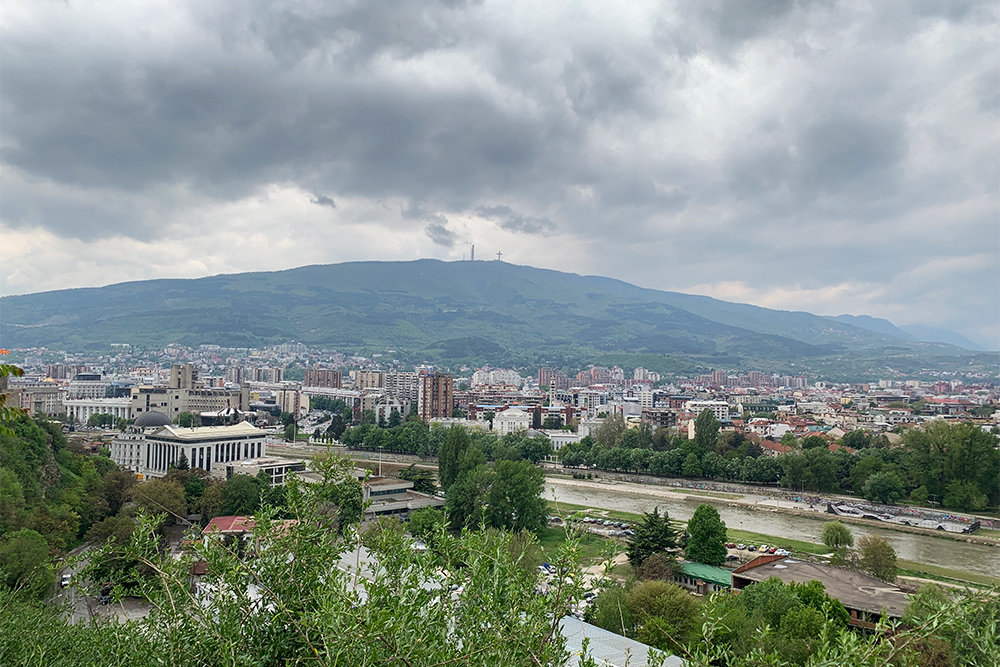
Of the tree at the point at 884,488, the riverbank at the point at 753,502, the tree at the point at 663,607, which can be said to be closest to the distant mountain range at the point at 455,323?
the riverbank at the point at 753,502

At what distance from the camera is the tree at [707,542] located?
12.7 m

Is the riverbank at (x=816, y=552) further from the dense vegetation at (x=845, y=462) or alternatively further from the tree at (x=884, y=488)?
the dense vegetation at (x=845, y=462)

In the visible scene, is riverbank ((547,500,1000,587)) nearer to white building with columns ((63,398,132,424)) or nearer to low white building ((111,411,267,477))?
low white building ((111,411,267,477))

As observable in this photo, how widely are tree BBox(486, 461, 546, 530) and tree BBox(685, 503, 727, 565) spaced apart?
3294mm

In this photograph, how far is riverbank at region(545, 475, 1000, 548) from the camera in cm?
1680

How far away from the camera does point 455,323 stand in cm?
13488

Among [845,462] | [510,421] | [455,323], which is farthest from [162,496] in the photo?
[455,323]

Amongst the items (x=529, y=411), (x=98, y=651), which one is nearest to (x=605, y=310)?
(x=529, y=411)

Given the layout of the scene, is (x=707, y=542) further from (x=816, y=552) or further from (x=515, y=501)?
(x=515, y=501)

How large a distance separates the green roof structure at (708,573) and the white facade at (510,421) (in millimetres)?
24155

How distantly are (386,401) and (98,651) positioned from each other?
39.4m

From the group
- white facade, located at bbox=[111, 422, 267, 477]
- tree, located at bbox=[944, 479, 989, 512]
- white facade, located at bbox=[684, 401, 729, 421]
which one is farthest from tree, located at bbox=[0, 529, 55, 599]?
white facade, located at bbox=[684, 401, 729, 421]

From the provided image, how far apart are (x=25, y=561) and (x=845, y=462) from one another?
22461 millimetres

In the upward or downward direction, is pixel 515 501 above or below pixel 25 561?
below
